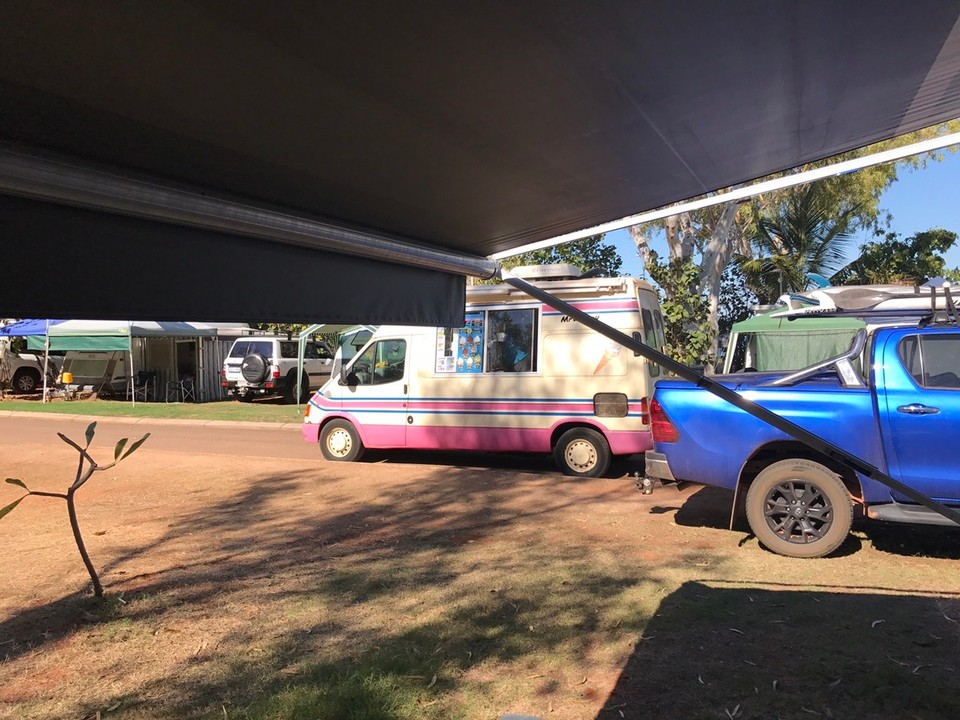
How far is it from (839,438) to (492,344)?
5.46 metres

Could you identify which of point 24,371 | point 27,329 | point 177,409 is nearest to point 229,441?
point 177,409

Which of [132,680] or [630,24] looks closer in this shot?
[630,24]

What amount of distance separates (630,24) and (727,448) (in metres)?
5.38

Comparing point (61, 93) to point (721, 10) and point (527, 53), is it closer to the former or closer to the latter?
point (527, 53)

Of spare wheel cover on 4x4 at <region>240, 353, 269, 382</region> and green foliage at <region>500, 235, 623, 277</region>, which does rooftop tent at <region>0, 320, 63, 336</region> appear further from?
green foliage at <region>500, 235, 623, 277</region>

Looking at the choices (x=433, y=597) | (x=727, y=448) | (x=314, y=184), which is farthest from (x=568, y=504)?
(x=314, y=184)

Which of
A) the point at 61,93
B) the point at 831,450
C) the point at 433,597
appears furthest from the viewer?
the point at 433,597

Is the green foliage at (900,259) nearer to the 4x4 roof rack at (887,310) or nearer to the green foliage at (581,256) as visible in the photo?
the green foliage at (581,256)

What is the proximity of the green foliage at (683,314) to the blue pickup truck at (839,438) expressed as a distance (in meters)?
6.93

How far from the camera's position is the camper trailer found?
394 inches

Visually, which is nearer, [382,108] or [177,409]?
[382,108]

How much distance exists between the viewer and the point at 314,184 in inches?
90.8

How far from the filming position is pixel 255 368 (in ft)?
73.6

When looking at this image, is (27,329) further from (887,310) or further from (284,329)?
(887,310)
